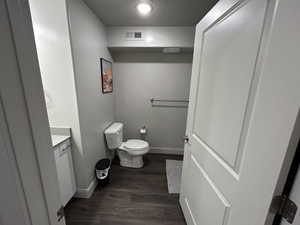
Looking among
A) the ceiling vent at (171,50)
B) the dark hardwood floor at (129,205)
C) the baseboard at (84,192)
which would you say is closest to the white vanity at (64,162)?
the baseboard at (84,192)

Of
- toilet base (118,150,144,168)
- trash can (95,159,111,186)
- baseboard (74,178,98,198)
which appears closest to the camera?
baseboard (74,178,98,198)

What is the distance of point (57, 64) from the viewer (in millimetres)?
1333

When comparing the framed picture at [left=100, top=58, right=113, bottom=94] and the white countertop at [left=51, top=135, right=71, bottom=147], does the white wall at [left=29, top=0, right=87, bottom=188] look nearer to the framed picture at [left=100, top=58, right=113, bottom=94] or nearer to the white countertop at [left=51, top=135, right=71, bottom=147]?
the white countertop at [left=51, top=135, right=71, bottom=147]

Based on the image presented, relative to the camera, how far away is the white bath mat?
1.88 meters

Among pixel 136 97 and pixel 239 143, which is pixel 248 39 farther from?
pixel 136 97

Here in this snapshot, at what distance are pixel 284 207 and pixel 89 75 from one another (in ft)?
6.14

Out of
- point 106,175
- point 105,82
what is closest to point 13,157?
point 106,175

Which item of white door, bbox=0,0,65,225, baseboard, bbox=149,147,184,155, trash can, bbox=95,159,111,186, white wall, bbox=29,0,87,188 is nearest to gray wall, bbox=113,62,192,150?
baseboard, bbox=149,147,184,155

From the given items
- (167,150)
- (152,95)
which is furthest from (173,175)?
(152,95)

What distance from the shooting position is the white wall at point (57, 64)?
1.23m

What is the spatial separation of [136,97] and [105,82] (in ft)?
2.34

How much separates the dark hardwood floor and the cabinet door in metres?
0.24

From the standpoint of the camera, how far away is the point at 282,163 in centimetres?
44

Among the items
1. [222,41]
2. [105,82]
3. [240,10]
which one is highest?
[240,10]
